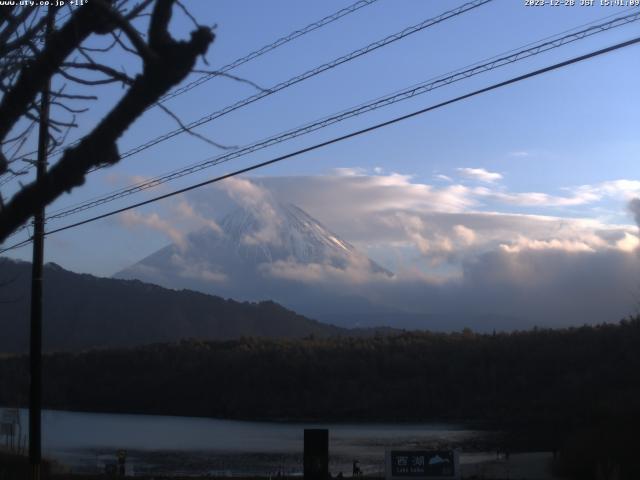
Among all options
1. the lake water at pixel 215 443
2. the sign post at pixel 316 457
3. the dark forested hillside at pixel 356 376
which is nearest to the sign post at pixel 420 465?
the sign post at pixel 316 457

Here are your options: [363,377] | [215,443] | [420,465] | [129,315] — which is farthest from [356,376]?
[420,465]

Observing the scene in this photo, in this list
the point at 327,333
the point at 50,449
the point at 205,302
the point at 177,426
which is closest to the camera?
the point at 50,449

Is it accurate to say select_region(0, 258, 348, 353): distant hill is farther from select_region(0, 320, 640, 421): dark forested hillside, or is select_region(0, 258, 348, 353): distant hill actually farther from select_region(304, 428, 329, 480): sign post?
select_region(304, 428, 329, 480): sign post

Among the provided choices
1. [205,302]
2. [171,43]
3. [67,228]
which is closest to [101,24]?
[171,43]

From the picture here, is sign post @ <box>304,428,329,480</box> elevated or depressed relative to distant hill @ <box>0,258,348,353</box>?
depressed

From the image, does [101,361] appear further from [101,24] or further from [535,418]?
[101,24]

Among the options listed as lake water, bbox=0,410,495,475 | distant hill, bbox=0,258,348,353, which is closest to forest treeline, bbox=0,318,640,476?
lake water, bbox=0,410,495,475
